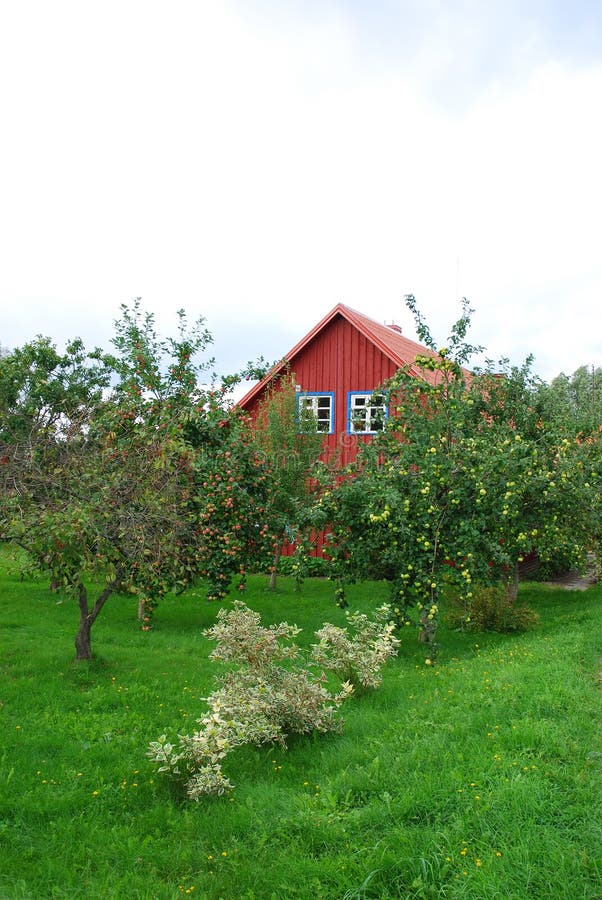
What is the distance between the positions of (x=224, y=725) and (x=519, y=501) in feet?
21.3

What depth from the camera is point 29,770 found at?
5566 millimetres

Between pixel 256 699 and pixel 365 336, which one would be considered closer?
pixel 256 699

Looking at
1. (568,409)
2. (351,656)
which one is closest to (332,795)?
(351,656)

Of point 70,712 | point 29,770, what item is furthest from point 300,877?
point 70,712

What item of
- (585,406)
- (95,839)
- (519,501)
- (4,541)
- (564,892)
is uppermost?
(585,406)

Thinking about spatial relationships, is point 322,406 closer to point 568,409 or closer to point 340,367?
point 340,367

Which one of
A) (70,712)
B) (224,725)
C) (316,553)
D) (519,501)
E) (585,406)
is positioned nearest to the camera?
(224,725)

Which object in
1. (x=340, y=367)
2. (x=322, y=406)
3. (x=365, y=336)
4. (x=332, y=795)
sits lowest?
(x=332, y=795)

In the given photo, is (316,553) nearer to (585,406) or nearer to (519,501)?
(585,406)

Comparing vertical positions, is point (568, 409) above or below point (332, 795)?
above

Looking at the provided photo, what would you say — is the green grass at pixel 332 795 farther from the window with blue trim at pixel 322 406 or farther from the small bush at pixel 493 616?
the window with blue trim at pixel 322 406

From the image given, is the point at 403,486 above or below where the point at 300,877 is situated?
above

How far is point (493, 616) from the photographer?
12.0 m

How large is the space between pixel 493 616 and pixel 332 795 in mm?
7952
